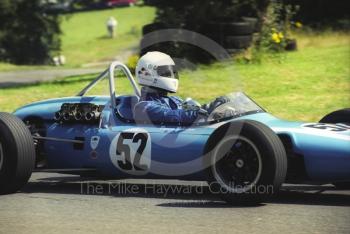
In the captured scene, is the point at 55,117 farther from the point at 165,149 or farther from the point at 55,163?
the point at 165,149

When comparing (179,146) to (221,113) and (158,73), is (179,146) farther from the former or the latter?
(158,73)

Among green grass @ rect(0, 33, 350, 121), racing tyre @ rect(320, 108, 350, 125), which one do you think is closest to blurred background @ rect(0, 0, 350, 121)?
green grass @ rect(0, 33, 350, 121)

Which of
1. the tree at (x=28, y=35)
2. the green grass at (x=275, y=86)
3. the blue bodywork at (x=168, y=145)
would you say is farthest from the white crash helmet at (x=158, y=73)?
the tree at (x=28, y=35)

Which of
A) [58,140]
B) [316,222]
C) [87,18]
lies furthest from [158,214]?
[87,18]

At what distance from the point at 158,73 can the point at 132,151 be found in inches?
33.9

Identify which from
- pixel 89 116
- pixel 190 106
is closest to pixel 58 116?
pixel 89 116

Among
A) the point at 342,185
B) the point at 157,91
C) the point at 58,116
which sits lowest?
the point at 342,185

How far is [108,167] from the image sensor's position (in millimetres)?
8023

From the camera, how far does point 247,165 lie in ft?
23.3

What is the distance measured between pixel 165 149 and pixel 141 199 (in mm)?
505

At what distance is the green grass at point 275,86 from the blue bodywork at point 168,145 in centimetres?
543

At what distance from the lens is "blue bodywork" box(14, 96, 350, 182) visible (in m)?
7.03

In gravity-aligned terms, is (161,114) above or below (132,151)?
above

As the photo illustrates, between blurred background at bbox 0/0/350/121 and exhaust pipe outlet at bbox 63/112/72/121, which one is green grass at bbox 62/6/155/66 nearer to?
blurred background at bbox 0/0/350/121
